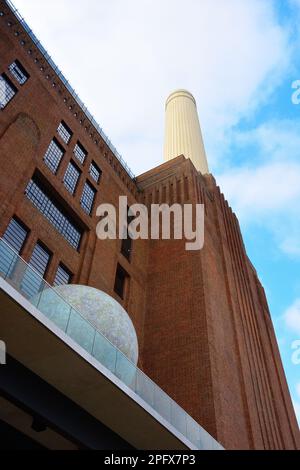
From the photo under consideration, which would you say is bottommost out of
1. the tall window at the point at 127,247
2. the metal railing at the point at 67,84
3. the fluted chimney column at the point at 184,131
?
the tall window at the point at 127,247

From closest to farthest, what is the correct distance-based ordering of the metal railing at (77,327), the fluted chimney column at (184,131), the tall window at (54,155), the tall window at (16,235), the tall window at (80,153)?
the metal railing at (77,327), the tall window at (16,235), the tall window at (54,155), the tall window at (80,153), the fluted chimney column at (184,131)

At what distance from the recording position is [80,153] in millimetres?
24250

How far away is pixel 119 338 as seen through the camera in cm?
1246

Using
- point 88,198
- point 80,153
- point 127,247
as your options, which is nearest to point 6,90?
point 80,153

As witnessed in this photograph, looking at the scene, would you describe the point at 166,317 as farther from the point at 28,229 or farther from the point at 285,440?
the point at 285,440

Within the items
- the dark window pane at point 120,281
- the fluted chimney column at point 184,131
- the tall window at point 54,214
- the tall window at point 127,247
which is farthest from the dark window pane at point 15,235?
the fluted chimney column at point 184,131

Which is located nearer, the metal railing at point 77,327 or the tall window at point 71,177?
the metal railing at point 77,327

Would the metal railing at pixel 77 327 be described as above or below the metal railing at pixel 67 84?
below

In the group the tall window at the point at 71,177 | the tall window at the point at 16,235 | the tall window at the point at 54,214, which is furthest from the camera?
the tall window at the point at 71,177

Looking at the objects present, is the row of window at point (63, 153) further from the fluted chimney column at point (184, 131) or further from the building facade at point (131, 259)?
the fluted chimney column at point (184, 131)

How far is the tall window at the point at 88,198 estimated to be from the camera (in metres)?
22.3

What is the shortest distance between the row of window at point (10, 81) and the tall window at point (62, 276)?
737cm

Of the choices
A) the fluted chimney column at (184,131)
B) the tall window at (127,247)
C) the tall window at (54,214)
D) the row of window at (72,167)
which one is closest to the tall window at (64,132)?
the row of window at (72,167)
